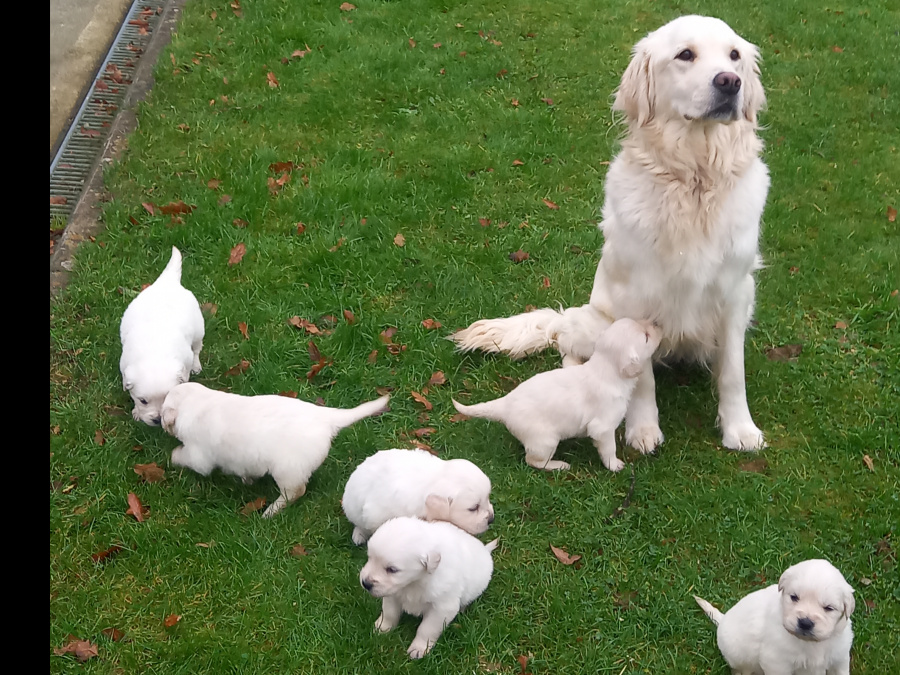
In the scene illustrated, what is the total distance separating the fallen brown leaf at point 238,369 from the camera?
13.4 ft

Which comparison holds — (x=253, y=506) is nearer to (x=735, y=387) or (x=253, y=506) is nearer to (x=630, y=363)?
(x=630, y=363)

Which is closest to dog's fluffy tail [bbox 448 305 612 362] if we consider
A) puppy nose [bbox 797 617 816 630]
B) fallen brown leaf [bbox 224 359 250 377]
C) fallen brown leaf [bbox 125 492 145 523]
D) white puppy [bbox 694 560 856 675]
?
fallen brown leaf [bbox 224 359 250 377]

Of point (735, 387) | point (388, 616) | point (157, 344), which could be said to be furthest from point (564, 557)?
point (157, 344)

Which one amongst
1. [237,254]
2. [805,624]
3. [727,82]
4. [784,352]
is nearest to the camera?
[805,624]

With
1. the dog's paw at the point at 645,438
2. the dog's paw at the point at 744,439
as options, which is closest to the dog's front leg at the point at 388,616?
the dog's paw at the point at 645,438

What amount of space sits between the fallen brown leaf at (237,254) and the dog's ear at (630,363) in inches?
101

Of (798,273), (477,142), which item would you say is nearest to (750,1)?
(477,142)

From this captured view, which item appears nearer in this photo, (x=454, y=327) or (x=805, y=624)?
(x=805, y=624)

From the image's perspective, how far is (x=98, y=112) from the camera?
6035 millimetres

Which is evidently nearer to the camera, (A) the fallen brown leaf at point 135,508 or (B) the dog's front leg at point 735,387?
→ (A) the fallen brown leaf at point 135,508

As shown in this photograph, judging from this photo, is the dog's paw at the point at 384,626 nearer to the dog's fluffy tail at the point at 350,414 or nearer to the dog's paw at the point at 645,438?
the dog's fluffy tail at the point at 350,414

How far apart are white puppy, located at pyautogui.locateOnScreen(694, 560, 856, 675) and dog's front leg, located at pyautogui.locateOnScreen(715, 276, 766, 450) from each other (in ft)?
3.66

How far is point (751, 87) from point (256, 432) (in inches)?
100

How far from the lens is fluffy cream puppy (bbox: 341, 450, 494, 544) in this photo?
288cm
